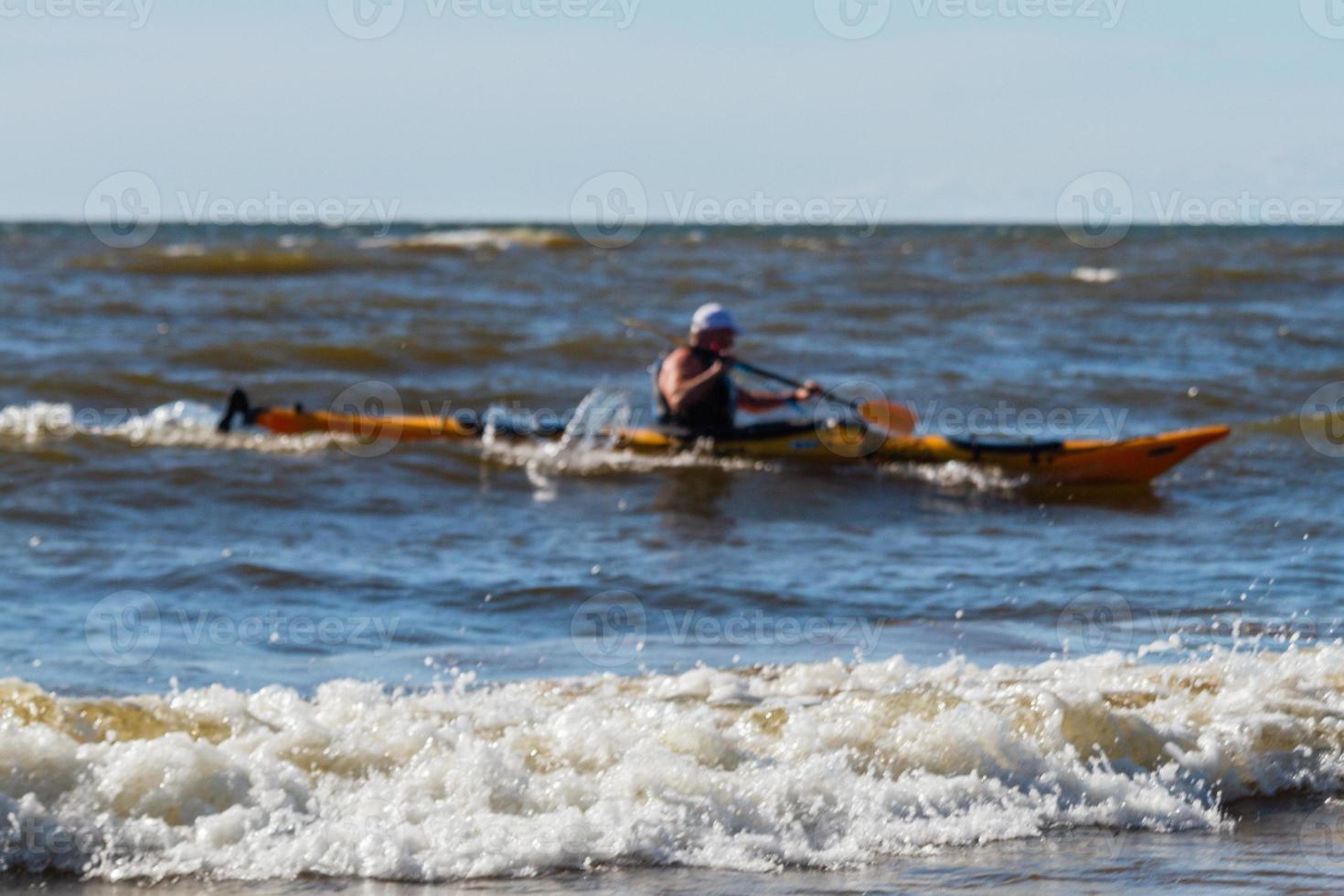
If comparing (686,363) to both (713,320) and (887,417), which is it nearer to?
(713,320)

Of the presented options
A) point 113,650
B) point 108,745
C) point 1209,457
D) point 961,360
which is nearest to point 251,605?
point 113,650

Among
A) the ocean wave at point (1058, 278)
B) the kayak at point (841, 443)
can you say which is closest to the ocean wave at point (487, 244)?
the ocean wave at point (1058, 278)

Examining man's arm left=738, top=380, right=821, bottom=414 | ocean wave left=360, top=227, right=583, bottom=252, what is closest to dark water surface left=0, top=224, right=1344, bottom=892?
man's arm left=738, top=380, right=821, bottom=414

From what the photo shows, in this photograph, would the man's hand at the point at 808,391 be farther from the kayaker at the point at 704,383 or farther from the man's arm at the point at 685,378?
the man's arm at the point at 685,378

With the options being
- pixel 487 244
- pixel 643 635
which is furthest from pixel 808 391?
pixel 487 244

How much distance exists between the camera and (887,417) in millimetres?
11711

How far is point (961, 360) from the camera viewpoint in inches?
695

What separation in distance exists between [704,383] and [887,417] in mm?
1261

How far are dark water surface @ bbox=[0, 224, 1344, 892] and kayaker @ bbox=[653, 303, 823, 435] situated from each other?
13.1 inches

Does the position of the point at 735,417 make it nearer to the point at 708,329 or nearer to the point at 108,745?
the point at 708,329

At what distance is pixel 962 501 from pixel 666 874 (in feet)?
22.4

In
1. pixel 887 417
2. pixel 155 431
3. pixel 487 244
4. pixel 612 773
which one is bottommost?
pixel 612 773

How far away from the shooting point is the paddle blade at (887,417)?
38.3ft

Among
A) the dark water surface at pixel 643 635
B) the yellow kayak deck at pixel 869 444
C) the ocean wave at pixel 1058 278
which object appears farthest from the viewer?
the ocean wave at pixel 1058 278
